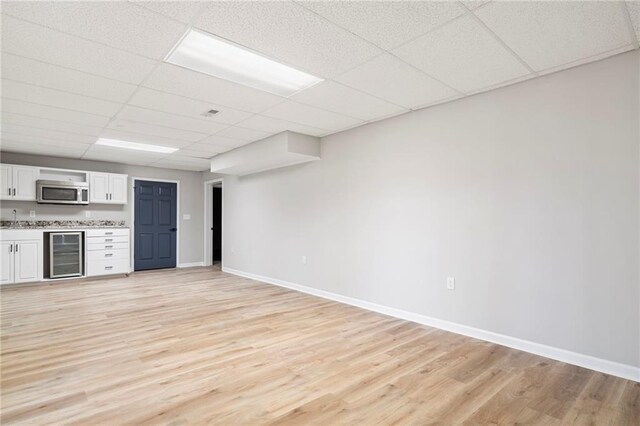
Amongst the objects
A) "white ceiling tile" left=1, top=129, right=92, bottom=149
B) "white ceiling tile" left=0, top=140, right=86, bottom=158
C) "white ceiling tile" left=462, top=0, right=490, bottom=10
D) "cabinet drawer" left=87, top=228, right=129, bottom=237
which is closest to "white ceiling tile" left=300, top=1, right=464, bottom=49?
"white ceiling tile" left=462, top=0, right=490, bottom=10

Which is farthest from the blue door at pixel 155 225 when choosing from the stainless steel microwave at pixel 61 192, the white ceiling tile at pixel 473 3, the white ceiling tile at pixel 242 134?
the white ceiling tile at pixel 473 3

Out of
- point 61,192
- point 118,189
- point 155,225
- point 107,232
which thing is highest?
point 118,189

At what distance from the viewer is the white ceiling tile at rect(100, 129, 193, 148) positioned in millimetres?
4859

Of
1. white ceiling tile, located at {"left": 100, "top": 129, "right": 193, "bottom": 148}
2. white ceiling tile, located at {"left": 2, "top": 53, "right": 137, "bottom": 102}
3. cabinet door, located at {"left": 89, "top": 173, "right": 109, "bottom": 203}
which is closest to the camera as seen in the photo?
white ceiling tile, located at {"left": 2, "top": 53, "right": 137, "bottom": 102}

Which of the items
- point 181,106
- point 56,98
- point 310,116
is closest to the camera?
point 56,98

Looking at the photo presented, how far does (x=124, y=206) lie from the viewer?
7508 millimetres

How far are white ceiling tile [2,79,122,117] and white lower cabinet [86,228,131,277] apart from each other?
3579 mm

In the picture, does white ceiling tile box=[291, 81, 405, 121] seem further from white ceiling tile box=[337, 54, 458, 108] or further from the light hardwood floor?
the light hardwood floor

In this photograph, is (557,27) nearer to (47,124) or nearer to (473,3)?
(473,3)

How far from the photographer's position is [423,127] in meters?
3.82

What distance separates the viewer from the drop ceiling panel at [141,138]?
4.86 meters

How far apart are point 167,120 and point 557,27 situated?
404 centimetres

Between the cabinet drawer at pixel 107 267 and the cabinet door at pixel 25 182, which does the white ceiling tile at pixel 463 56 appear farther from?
the cabinet door at pixel 25 182

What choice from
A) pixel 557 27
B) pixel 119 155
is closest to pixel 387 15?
pixel 557 27
